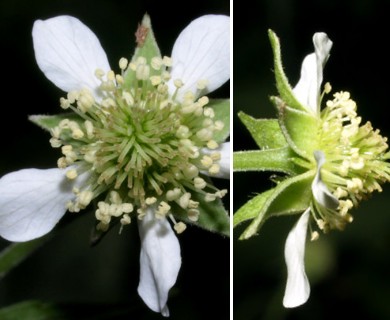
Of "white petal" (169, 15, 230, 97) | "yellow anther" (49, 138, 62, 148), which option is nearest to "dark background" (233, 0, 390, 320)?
"white petal" (169, 15, 230, 97)

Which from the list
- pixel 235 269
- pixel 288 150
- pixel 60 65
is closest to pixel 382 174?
pixel 288 150

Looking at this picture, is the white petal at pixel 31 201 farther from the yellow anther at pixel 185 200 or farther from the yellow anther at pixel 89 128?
the yellow anther at pixel 185 200

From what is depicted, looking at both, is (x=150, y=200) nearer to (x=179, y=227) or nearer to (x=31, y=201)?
(x=179, y=227)

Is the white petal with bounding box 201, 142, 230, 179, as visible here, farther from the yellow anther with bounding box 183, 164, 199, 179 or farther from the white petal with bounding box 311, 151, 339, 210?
the white petal with bounding box 311, 151, 339, 210

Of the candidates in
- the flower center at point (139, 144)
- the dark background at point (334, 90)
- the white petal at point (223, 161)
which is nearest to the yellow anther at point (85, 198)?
the flower center at point (139, 144)

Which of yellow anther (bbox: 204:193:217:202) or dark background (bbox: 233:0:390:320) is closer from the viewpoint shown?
yellow anther (bbox: 204:193:217:202)

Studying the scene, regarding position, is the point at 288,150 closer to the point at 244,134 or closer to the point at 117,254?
the point at 244,134
